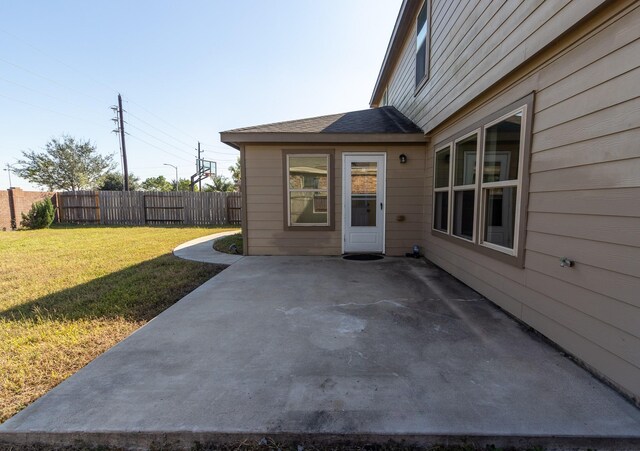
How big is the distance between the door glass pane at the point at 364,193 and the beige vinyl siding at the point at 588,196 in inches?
118

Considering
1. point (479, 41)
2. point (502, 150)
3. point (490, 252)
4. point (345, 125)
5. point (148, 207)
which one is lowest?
point (490, 252)

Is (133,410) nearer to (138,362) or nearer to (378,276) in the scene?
(138,362)

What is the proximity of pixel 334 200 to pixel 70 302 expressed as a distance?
4256 millimetres

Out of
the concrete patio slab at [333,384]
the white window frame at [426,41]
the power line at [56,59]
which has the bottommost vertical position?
the concrete patio slab at [333,384]

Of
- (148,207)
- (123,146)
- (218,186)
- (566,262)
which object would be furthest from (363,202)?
(218,186)

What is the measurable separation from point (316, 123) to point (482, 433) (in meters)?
5.70

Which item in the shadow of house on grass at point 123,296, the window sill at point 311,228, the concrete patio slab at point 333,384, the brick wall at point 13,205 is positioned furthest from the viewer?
the brick wall at point 13,205

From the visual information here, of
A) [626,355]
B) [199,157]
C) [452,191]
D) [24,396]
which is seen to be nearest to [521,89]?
[452,191]

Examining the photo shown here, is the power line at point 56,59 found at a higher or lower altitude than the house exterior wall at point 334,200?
higher

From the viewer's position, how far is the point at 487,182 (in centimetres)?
333

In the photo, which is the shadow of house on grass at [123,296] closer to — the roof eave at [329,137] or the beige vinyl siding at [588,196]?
the roof eave at [329,137]

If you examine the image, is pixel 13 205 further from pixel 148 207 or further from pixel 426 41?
pixel 426 41

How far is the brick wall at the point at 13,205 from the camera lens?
10.9 metres

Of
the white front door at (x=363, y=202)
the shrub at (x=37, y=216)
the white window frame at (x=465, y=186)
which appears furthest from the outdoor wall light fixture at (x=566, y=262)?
the shrub at (x=37, y=216)
